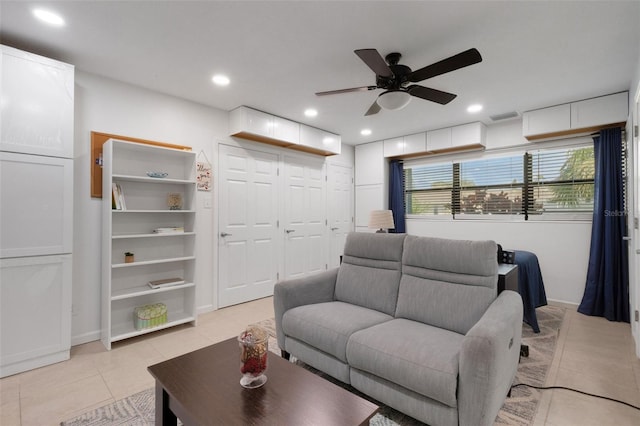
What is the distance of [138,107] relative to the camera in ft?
10.6

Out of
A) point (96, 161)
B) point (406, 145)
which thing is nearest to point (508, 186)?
point (406, 145)

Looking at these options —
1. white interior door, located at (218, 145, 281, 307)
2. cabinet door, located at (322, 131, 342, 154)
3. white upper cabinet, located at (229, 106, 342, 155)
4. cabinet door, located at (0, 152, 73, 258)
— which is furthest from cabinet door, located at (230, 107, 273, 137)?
cabinet door, located at (0, 152, 73, 258)

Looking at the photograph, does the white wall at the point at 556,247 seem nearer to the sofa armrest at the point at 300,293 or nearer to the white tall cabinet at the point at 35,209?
the sofa armrest at the point at 300,293

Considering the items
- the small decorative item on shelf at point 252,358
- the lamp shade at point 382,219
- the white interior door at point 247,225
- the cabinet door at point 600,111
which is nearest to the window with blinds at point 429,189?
the lamp shade at point 382,219

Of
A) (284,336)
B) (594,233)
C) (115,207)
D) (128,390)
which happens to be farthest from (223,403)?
(594,233)

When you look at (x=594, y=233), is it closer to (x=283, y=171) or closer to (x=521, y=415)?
(x=521, y=415)

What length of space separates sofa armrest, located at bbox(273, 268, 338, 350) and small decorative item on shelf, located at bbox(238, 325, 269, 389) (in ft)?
3.18

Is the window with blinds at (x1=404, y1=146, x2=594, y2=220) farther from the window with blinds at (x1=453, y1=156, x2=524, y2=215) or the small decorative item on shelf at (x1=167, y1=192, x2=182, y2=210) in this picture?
the small decorative item on shelf at (x1=167, y1=192, x2=182, y2=210)

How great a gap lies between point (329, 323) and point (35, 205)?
245 cm

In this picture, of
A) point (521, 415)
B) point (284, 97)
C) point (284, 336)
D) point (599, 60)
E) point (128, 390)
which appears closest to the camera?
point (521, 415)

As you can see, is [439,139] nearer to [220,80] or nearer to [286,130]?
[286,130]

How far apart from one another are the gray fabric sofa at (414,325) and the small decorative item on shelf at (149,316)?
58.6 inches

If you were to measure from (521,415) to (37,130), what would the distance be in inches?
154

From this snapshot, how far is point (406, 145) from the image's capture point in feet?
16.8
